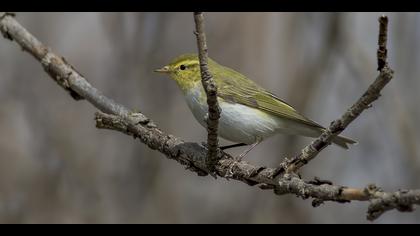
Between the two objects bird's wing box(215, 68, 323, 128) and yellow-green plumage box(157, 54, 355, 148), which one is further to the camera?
bird's wing box(215, 68, 323, 128)

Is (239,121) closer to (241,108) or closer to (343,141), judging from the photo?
(241,108)

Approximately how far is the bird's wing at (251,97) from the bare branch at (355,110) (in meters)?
1.86

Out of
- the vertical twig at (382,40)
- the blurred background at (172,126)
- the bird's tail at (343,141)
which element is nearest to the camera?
the vertical twig at (382,40)

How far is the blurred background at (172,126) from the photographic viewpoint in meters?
5.25

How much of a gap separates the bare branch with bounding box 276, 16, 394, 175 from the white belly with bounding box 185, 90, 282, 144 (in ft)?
5.18

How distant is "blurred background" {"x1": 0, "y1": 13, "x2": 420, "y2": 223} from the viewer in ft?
17.2

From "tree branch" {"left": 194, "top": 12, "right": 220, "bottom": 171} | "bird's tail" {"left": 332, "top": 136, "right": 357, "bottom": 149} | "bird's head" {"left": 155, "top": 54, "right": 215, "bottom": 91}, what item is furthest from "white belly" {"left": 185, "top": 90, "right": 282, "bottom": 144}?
"tree branch" {"left": 194, "top": 12, "right": 220, "bottom": 171}

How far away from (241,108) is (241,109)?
Result: 0.01 metres

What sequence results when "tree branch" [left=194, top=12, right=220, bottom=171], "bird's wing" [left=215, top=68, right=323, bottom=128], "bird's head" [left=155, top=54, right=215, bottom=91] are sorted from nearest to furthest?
"tree branch" [left=194, top=12, right=220, bottom=171], "bird's wing" [left=215, top=68, right=323, bottom=128], "bird's head" [left=155, top=54, right=215, bottom=91]

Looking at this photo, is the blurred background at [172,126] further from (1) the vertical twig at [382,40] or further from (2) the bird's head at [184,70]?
(1) the vertical twig at [382,40]

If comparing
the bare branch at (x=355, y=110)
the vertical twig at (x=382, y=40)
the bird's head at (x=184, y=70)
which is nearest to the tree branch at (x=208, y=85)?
the bare branch at (x=355, y=110)

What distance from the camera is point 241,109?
4203 millimetres

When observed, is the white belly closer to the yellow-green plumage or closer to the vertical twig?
the yellow-green plumage

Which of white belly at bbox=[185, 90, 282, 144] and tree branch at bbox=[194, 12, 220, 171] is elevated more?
white belly at bbox=[185, 90, 282, 144]
